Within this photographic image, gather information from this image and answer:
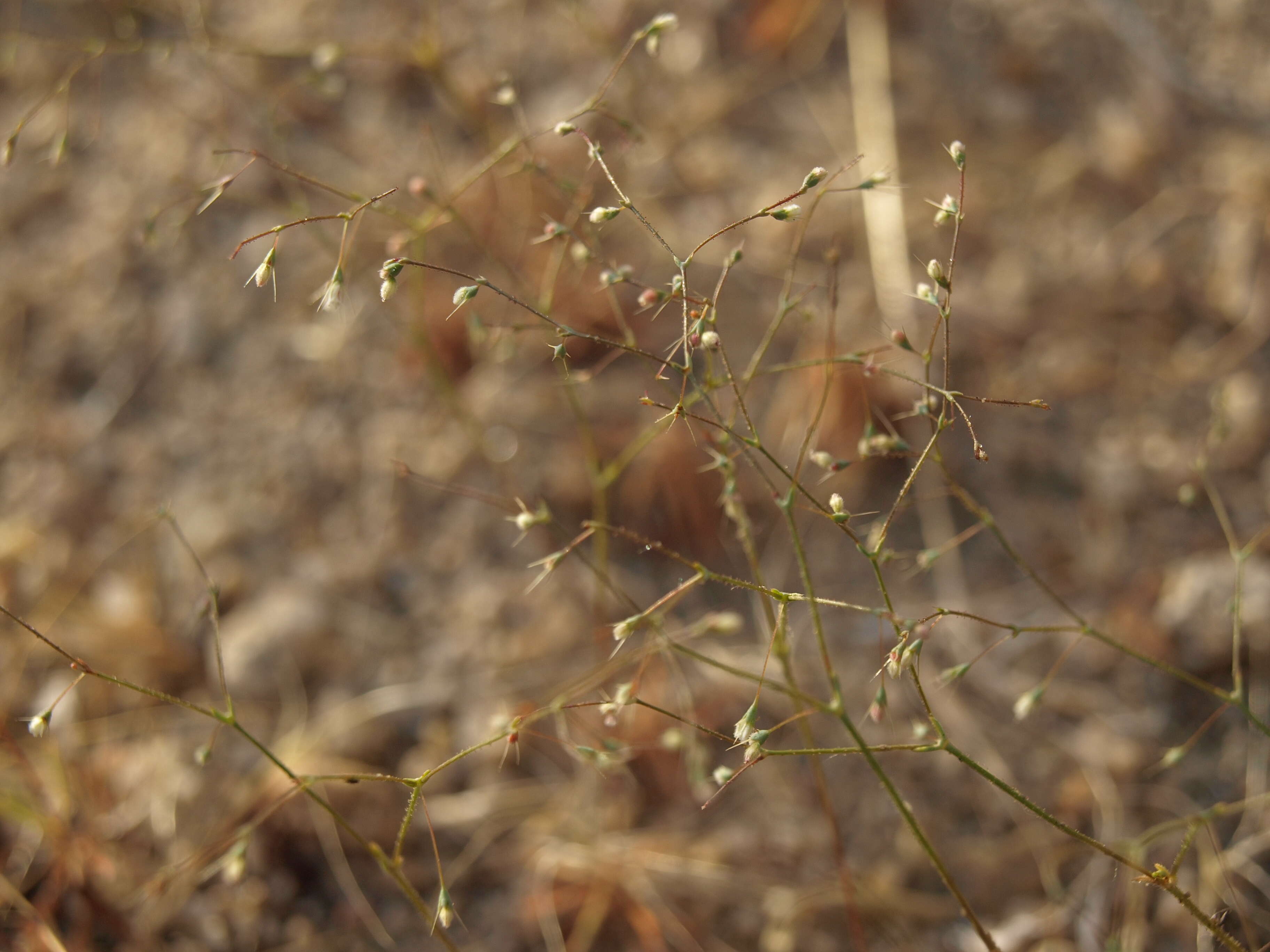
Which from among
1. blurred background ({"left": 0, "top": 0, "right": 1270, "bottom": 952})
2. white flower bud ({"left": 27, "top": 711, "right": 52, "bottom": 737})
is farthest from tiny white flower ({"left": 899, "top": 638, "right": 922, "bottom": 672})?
white flower bud ({"left": 27, "top": 711, "right": 52, "bottom": 737})

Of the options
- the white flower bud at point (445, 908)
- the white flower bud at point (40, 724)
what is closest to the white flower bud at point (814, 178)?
the white flower bud at point (445, 908)

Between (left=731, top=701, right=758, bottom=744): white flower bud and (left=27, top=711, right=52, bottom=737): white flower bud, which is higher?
(left=27, top=711, right=52, bottom=737): white flower bud

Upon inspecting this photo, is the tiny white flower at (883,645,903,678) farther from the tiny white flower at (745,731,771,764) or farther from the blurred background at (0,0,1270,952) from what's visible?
the blurred background at (0,0,1270,952)

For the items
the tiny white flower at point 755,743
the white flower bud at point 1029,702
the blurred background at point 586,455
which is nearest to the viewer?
the tiny white flower at point 755,743

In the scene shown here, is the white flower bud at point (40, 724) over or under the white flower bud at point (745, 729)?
over

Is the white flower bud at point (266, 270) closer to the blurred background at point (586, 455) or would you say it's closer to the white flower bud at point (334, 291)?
the white flower bud at point (334, 291)

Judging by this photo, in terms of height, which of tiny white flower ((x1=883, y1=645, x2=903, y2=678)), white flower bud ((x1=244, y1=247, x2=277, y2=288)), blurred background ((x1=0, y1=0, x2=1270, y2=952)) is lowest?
blurred background ((x1=0, y1=0, x2=1270, y2=952))

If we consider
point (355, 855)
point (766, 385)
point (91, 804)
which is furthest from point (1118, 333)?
point (91, 804)

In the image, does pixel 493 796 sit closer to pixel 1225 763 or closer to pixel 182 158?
pixel 1225 763

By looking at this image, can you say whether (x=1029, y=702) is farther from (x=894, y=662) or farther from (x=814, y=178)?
(x=814, y=178)
